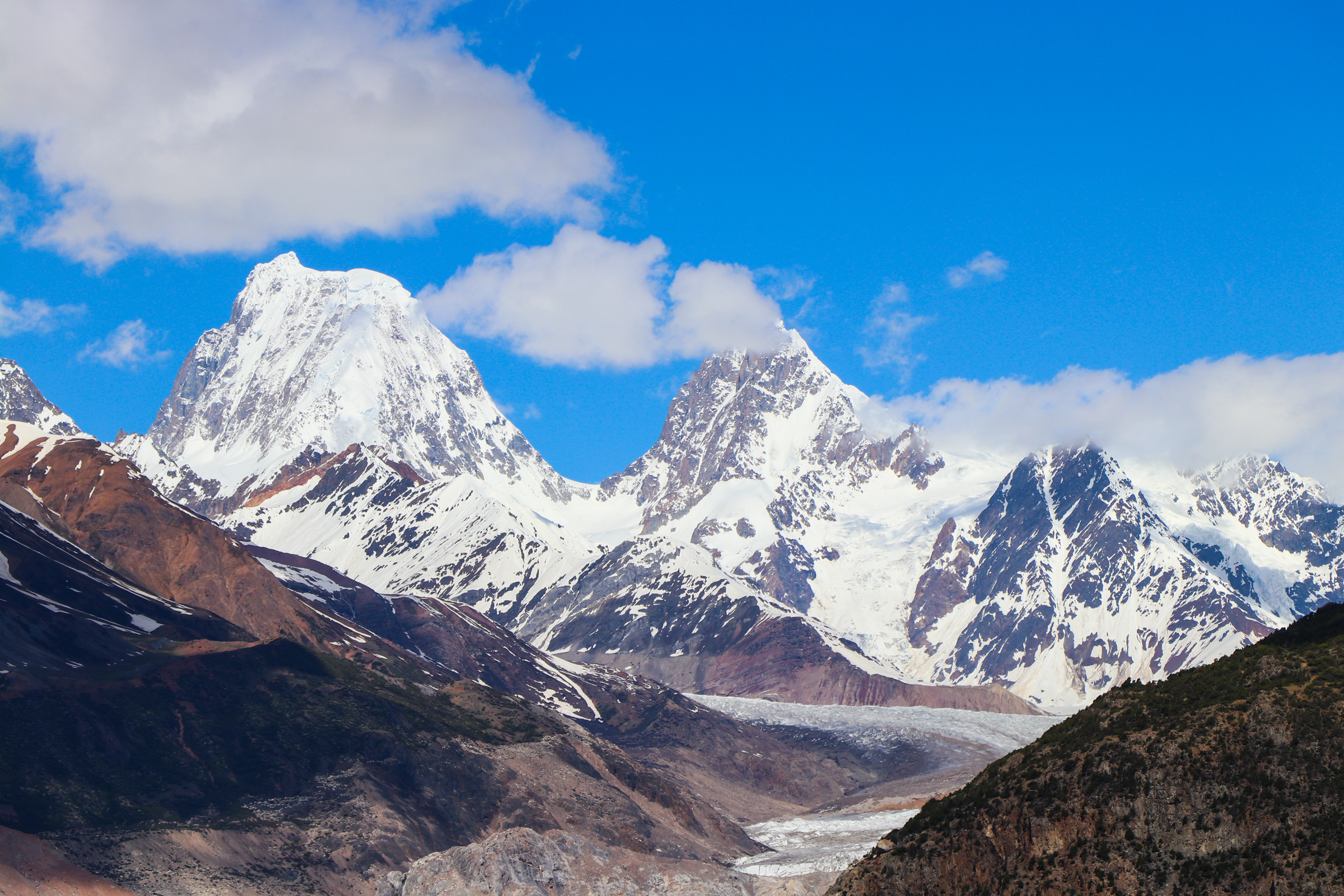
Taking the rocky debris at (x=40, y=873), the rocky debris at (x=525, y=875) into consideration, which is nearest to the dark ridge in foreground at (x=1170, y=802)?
the rocky debris at (x=525, y=875)

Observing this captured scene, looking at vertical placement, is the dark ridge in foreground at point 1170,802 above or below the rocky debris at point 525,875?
above

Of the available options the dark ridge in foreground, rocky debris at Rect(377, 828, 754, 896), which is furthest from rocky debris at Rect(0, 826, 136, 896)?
the dark ridge in foreground

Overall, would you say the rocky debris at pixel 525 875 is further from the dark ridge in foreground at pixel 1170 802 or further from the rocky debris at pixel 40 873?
the dark ridge in foreground at pixel 1170 802

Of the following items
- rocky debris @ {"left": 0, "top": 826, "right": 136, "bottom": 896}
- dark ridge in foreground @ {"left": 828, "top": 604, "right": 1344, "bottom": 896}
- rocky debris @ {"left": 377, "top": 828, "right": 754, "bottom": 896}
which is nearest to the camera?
dark ridge in foreground @ {"left": 828, "top": 604, "right": 1344, "bottom": 896}

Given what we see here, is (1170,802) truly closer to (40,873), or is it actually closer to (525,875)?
(525,875)

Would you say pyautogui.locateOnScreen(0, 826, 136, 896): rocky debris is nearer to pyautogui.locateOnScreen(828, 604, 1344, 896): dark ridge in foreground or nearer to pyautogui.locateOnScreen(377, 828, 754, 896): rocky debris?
pyautogui.locateOnScreen(377, 828, 754, 896): rocky debris

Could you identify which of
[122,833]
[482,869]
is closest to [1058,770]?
[482,869]

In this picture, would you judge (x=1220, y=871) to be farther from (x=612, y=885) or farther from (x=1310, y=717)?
(x=612, y=885)
